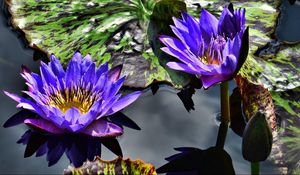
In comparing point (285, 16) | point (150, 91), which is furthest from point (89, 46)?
point (285, 16)

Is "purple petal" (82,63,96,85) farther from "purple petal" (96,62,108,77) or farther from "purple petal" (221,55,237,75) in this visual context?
"purple petal" (221,55,237,75)

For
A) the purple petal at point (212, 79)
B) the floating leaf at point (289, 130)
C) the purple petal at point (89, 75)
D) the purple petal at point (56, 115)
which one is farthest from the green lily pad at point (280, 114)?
the purple petal at point (56, 115)

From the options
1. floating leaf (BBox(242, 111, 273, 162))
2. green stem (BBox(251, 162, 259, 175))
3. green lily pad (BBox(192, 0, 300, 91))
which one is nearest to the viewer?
floating leaf (BBox(242, 111, 273, 162))

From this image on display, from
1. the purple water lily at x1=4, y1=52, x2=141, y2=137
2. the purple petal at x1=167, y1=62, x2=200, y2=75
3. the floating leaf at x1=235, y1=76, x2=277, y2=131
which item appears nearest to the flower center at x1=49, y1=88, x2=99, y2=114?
the purple water lily at x1=4, y1=52, x2=141, y2=137

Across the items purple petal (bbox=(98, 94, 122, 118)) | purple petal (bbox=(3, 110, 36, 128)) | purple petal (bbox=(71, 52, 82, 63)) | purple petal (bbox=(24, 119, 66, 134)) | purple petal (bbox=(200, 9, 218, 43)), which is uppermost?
purple petal (bbox=(200, 9, 218, 43))

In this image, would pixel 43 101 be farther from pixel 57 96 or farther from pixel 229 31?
pixel 229 31

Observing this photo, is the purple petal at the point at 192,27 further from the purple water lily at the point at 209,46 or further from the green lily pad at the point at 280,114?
the green lily pad at the point at 280,114
